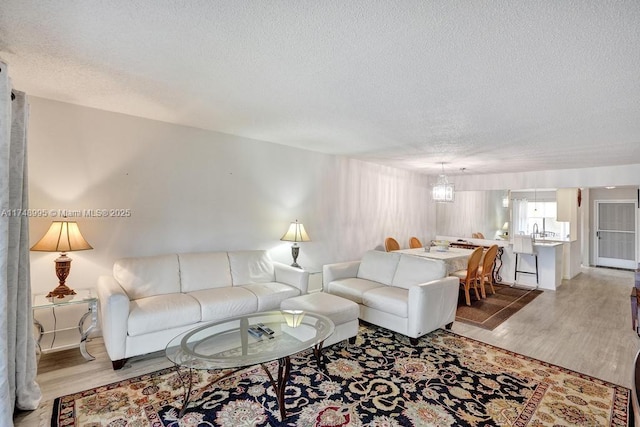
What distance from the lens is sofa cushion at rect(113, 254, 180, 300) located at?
3154 millimetres

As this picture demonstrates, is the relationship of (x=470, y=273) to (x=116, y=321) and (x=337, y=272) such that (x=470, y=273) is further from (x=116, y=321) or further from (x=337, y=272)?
(x=116, y=321)

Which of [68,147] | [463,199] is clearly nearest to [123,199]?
[68,147]

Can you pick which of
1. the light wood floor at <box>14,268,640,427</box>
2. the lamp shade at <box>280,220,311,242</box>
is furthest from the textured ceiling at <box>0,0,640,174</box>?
the light wood floor at <box>14,268,640,427</box>

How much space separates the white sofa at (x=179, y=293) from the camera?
8.73 ft

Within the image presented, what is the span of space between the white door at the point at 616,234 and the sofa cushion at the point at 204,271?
9.95m

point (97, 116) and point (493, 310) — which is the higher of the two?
point (97, 116)

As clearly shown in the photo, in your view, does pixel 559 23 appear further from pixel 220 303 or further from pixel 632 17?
pixel 220 303

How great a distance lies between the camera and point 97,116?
129 inches

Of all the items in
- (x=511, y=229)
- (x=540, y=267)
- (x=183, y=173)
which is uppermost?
(x=183, y=173)

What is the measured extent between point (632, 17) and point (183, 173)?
13.1 ft

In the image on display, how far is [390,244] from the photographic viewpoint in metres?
6.31

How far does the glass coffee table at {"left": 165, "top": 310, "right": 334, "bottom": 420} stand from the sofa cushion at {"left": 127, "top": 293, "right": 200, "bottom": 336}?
1.45ft

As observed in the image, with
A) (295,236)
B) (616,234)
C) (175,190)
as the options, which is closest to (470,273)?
(295,236)

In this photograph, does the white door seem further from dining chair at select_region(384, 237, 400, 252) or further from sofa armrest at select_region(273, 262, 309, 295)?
sofa armrest at select_region(273, 262, 309, 295)
